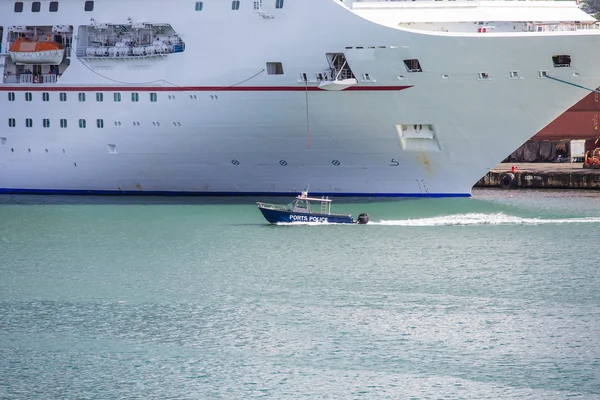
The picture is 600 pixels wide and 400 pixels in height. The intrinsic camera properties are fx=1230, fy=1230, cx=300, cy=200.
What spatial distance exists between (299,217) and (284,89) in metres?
4.49

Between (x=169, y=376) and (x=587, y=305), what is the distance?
942cm

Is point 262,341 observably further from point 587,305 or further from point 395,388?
point 587,305

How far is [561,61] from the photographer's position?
37.9 metres

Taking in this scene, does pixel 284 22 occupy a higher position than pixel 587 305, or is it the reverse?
pixel 284 22

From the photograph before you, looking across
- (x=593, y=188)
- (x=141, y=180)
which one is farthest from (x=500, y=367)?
(x=593, y=188)

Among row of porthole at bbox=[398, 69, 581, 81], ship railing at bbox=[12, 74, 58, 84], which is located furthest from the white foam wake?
ship railing at bbox=[12, 74, 58, 84]

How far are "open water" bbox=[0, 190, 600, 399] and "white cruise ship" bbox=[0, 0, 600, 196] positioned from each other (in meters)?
2.01

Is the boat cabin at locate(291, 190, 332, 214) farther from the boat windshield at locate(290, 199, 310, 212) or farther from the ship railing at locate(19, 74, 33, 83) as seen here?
the ship railing at locate(19, 74, 33, 83)

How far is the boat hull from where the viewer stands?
36.6 metres

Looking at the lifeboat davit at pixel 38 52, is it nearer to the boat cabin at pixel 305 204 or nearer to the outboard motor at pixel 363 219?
the boat cabin at pixel 305 204

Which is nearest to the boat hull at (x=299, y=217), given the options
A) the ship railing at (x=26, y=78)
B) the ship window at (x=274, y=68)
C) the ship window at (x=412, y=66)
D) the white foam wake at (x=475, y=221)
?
the white foam wake at (x=475, y=221)

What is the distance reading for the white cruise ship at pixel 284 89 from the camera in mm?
38062

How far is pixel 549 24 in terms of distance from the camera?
38188mm

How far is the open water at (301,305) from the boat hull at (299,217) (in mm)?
258
